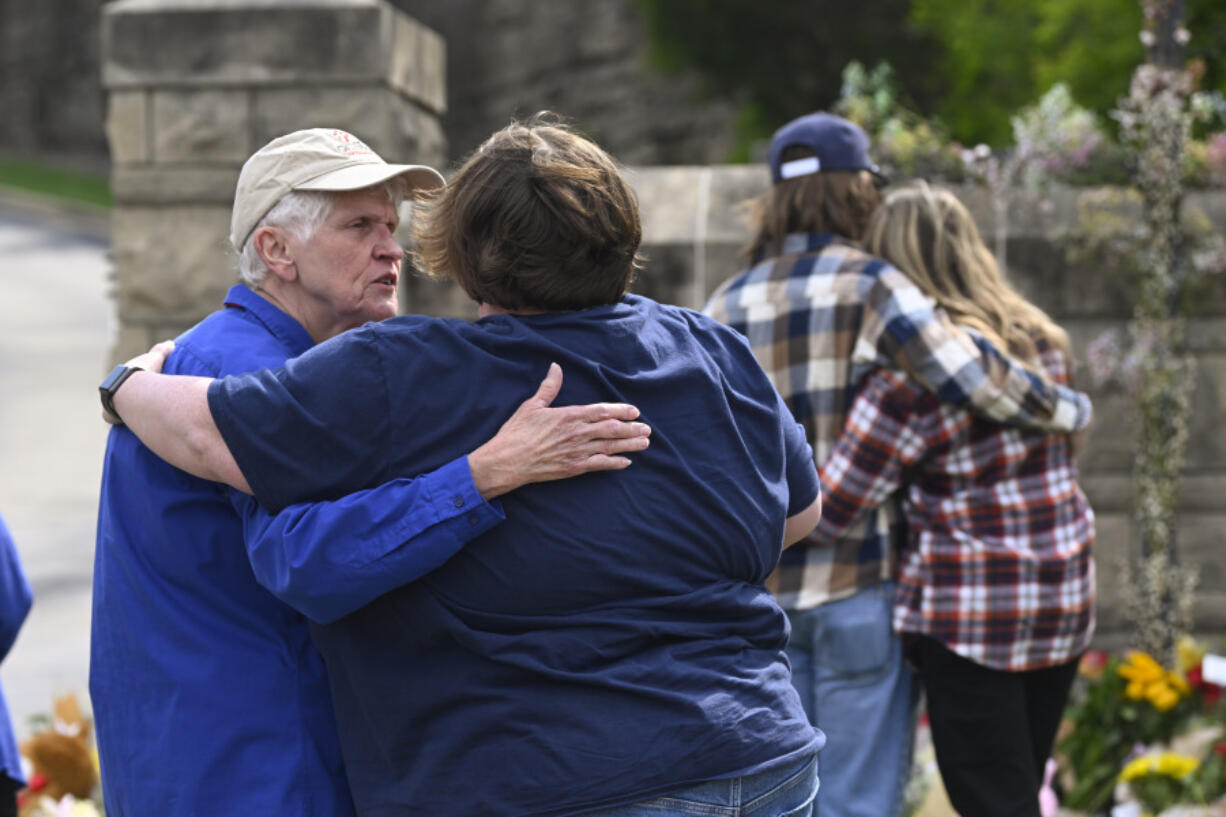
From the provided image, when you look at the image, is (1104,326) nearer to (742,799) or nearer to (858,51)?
(742,799)

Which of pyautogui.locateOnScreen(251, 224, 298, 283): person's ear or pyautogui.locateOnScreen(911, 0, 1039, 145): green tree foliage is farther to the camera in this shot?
pyautogui.locateOnScreen(911, 0, 1039, 145): green tree foliage

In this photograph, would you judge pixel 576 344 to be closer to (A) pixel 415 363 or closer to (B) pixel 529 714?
(A) pixel 415 363

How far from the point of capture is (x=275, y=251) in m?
2.16

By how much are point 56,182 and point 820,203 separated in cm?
2815

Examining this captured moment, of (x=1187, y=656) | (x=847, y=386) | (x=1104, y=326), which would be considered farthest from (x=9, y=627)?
(x=1104, y=326)

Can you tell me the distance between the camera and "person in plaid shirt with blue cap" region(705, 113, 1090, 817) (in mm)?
3229

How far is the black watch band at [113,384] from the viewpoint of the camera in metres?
1.99

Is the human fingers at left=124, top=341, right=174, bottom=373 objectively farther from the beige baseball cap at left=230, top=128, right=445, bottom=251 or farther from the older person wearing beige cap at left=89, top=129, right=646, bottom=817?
the beige baseball cap at left=230, top=128, right=445, bottom=251

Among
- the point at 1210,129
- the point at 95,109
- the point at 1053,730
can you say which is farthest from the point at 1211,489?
the point at 95,109

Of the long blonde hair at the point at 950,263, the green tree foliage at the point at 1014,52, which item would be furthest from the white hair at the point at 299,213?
the green tree foliage at the point at 1014,52

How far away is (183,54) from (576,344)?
3827mm

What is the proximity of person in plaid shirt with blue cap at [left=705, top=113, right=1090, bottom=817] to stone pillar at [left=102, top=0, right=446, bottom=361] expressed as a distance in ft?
7.20

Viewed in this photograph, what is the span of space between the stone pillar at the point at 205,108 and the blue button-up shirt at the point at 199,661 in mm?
3292

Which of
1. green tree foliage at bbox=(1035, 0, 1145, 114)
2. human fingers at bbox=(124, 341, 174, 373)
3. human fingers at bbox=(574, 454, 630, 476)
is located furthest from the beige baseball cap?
green tree foliage at bbox=(1035, 0, 1145, 114)
